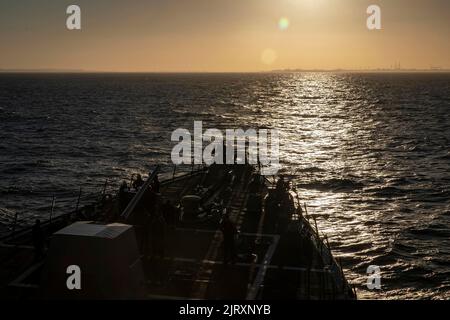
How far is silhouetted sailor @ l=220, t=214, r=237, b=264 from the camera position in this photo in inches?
741

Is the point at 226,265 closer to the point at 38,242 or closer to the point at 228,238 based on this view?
the point at 228,238

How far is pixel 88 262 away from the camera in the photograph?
1416cm

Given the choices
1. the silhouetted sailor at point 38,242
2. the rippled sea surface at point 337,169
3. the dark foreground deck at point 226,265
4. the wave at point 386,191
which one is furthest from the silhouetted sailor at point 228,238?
the wave at point 386,191

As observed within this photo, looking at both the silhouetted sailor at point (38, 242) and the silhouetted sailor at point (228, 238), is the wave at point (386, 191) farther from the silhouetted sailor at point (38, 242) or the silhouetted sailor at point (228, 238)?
the silhouetted sailor at point (38, 242)

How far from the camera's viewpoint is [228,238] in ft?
62.5

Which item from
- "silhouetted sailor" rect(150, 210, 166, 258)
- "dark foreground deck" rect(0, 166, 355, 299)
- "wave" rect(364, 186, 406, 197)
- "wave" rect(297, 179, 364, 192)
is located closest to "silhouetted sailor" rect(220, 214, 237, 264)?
"dark foreground deck" rect(0, 166, 355, 299)

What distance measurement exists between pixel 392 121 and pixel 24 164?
280ft

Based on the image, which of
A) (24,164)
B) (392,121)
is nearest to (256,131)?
(392,121)

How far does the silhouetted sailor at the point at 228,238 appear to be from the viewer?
741 inches

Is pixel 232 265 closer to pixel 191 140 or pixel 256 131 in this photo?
pixel 191 140

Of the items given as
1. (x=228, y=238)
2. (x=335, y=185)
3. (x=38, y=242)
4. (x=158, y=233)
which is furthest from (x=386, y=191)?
(x=38, y=242)

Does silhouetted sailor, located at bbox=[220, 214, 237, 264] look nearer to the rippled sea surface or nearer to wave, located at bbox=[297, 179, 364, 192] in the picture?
the rippled sea surface
